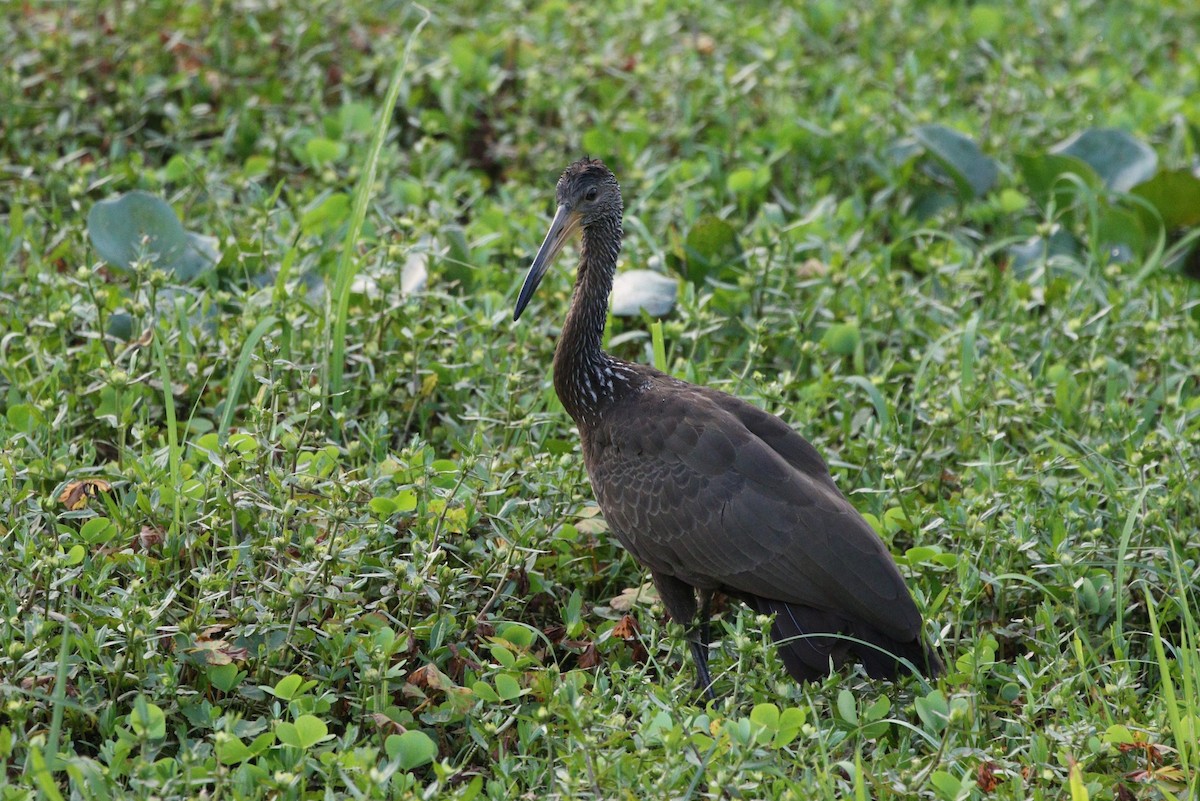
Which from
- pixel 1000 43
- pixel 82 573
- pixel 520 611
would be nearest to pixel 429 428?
pixel 520 611

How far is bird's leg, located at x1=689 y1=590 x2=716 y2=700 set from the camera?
4.33 metres

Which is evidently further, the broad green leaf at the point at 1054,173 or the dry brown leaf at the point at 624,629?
the broad green leaf at the point at 1054,173

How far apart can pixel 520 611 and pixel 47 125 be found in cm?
384

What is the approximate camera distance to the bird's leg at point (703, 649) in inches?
170

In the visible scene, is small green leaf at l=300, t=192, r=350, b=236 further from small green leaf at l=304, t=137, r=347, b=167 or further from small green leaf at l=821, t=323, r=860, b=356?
small green leaf at l=821, t=323, r=860, b=356

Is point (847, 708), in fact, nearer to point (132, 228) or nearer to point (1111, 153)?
point (132, 228)

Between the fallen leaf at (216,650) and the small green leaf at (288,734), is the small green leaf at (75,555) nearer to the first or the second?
the fallen leaf at (216,650)

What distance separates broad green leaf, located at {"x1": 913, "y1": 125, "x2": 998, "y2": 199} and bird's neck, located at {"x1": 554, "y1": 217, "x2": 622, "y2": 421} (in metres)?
2.53

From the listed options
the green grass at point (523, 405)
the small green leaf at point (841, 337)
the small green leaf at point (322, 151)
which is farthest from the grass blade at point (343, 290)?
the small green leaf at point (841, 337)

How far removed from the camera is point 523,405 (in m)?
5.43

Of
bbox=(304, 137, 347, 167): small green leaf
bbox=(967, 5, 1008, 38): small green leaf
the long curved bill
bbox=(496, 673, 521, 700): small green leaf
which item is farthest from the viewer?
bbox=(967, 5, 1008, 38): small green leaf

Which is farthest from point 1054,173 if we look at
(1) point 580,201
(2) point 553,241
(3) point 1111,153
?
(2) point 553,241

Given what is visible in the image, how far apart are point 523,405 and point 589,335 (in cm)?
64

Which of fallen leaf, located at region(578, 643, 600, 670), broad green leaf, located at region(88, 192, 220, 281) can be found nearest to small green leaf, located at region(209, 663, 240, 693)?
fallen leaf, located at region(578, 643, 600, 670)
